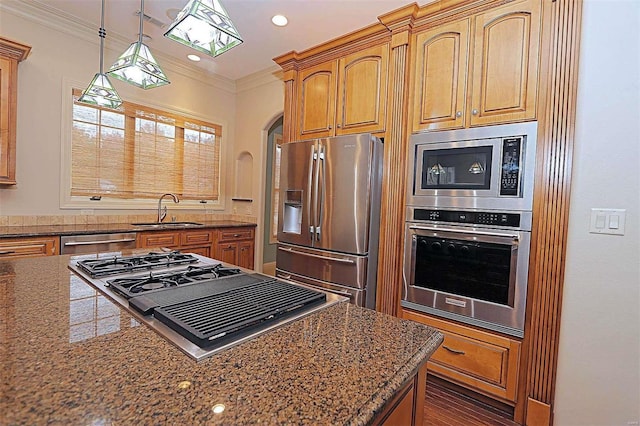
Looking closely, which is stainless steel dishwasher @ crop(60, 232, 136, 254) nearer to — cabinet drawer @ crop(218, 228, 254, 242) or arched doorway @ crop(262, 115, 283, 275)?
cabinet drawer @ crop(218, 228, 254, 242)

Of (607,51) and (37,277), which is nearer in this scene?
(37,277)

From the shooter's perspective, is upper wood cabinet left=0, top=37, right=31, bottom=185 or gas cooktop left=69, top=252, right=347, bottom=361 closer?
gas cooktop left=69, top=252, right=347, bottom=361

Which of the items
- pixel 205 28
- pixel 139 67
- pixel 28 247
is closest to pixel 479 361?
pixel 205 28

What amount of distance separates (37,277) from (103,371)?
913 millimetres

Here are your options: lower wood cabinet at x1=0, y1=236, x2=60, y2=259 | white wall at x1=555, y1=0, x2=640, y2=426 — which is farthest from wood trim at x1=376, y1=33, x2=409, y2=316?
lower wood cabinet at x1=0, y1=236, x2=60, y2=259

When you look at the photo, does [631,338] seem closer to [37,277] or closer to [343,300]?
[343,300]

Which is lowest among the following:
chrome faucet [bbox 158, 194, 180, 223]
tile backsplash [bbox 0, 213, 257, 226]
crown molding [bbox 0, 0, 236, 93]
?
tile backsplash [bbox 0, 213, 257, 226]

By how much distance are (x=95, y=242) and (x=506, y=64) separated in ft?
11.0

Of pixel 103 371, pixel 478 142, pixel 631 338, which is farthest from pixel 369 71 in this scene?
pixel 103 371

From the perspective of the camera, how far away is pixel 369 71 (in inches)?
98.1

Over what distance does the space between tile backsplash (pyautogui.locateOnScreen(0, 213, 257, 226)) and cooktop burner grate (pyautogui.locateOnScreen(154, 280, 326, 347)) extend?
2838 mm

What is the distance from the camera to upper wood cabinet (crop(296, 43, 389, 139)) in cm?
245

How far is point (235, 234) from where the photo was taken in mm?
3861

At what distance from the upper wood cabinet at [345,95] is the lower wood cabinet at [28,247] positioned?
86.5 inches
